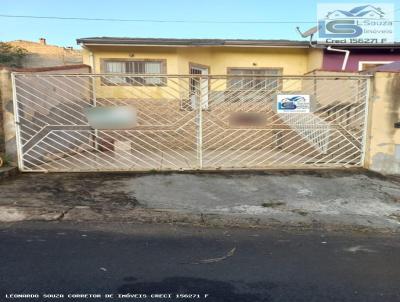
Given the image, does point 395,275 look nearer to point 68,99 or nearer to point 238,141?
point 68,99

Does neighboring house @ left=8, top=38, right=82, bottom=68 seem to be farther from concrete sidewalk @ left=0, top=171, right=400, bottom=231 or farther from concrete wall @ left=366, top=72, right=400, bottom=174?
concrete wall @ left=366, top=72, right=400, bottom=174

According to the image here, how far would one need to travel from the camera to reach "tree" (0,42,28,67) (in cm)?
2017

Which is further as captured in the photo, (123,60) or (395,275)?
(123,60)

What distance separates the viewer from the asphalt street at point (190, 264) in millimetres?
3164

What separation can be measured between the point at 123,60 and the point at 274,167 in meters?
7.83

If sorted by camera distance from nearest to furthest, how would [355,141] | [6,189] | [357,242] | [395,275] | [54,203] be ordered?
[395,275]
[357,242]
[54,203]
[6,189]
[355,141]

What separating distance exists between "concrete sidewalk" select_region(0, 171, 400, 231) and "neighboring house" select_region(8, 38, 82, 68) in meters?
16.4

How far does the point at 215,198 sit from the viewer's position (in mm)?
6016

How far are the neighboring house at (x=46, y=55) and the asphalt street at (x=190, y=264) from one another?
18792 mm

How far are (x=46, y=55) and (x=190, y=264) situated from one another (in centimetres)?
2220

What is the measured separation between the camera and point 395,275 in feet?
11.6

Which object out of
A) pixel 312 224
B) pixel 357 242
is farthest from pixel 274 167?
pixel 357 242

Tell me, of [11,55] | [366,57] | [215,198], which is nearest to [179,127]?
[215,198]

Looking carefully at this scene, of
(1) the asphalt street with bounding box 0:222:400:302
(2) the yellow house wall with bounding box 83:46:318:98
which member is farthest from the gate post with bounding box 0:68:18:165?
(2) the yellow house wall with bounding box 83:46:318:98
